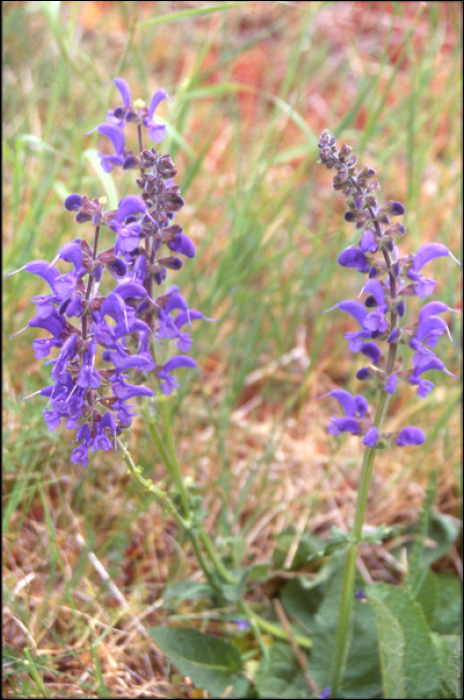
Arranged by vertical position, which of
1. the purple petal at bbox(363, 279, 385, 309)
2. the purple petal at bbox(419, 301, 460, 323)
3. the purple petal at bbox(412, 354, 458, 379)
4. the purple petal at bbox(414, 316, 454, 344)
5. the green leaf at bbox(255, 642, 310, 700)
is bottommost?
the green leaf at bbox(255, 642, 310, 700)

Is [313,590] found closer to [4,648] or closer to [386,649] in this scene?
[386,649]

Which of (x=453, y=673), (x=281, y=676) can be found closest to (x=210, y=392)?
(x=281, y=676)

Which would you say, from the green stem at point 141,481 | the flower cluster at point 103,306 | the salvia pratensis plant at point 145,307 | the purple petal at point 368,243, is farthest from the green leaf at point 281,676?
the purple petal at point 368,243

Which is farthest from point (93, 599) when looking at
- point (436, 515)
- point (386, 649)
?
point (436, 515)

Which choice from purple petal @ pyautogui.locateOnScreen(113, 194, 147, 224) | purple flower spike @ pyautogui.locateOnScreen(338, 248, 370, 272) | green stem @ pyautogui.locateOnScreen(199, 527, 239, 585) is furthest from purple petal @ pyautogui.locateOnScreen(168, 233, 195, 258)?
green stem @ pyautogui.locateOnScreen(199, 527, 239, 585)

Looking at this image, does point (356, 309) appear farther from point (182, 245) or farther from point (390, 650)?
point (390, 650)

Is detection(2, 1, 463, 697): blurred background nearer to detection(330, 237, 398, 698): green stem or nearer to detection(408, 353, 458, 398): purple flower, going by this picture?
detection(330, 237, 398, 698): green stem
